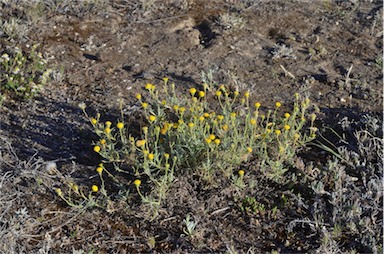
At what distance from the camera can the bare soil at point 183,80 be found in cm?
375

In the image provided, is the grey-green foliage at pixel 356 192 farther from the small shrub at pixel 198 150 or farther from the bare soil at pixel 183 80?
the small shrub at pixel 198 150

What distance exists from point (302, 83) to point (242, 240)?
1.95m

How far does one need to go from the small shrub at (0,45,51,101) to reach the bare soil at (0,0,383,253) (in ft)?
0.38

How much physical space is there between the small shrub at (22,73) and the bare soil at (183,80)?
0.12 m

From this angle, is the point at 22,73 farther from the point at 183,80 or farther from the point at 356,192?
the point at 356,192

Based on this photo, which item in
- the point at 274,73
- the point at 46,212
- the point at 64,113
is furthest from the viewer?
the point at 274,73

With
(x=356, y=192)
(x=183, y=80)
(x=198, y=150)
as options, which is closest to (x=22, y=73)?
(x=183, y=80)

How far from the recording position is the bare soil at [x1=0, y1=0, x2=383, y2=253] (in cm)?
375

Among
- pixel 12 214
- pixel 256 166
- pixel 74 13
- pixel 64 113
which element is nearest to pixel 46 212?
pixel 12 214

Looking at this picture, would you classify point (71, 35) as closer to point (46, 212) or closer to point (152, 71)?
point (152, 71)

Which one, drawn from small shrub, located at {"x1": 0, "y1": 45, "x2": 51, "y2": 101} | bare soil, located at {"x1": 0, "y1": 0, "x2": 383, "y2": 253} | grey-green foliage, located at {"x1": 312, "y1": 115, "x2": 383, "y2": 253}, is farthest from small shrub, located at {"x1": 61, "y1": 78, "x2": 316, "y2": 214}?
small shrub, located at {"x1": 0, "y1": 45, "x2": 51, "y2": 101}

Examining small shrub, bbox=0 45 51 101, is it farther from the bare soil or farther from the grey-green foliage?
the grey-green foliage

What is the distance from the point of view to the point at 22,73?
202 inches

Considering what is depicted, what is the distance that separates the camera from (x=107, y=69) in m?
5.28
